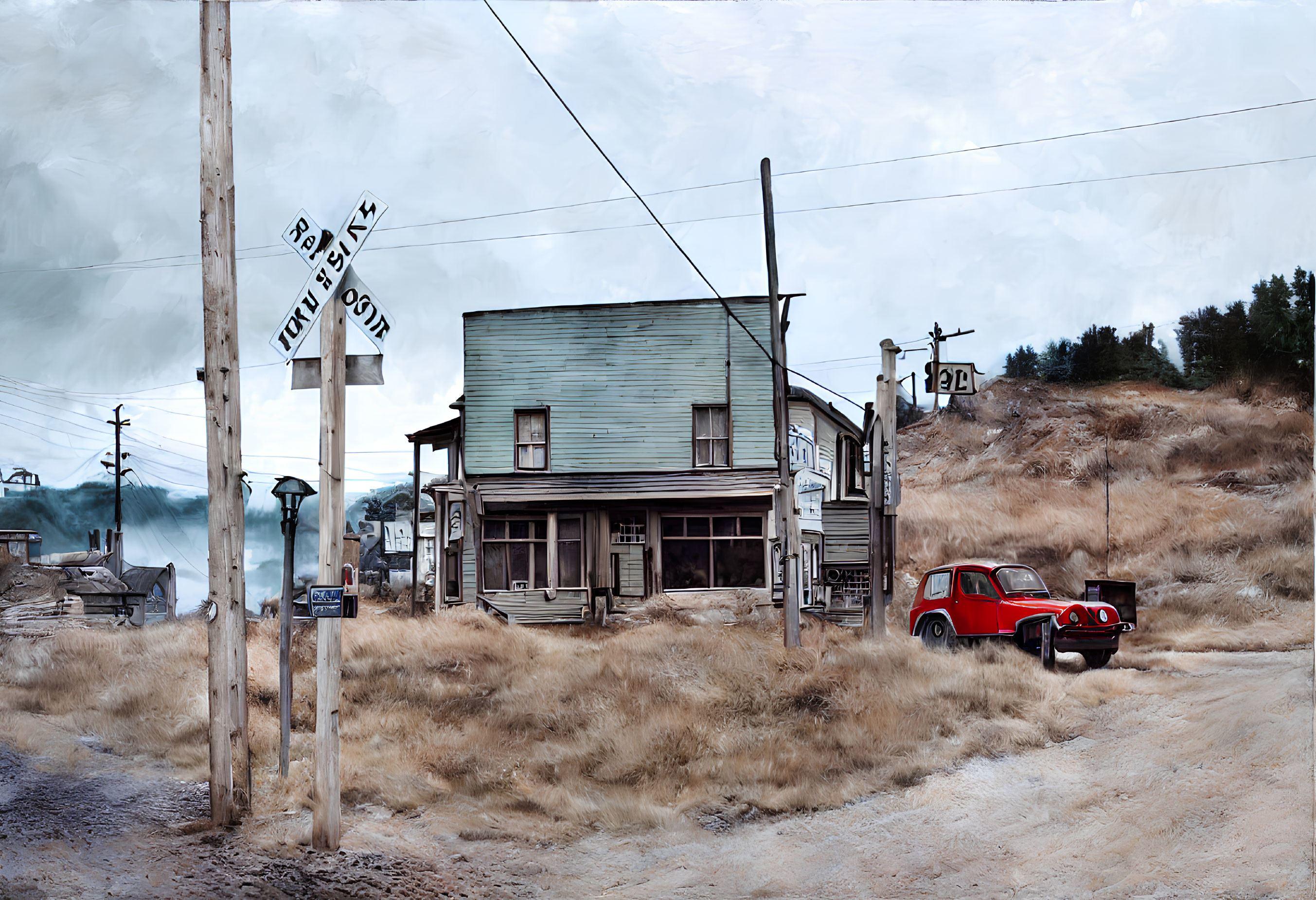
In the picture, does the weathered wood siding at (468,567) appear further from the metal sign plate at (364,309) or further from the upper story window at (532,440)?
the metal sign plate at (364,309)

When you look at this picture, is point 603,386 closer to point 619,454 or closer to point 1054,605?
point 619,454

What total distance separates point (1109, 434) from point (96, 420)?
263 inches

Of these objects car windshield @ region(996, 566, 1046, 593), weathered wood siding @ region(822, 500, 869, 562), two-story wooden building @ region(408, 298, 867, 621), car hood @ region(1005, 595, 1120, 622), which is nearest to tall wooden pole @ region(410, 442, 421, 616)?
two-story wooden building @ region(408, 298, 867, 621)

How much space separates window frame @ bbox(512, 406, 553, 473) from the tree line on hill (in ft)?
9.78

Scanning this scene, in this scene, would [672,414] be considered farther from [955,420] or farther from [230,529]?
[230,529]

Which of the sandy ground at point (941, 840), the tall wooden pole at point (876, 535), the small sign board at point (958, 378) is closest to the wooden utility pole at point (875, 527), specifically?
the tall wooden pole at point (876, 535)

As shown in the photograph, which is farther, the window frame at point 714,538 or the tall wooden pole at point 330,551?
the window frame at point 714,538

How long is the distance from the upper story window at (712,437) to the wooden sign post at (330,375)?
2111 mm

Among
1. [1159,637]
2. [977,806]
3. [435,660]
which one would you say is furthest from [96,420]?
[1159,637]

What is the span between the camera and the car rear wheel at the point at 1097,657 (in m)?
5.35

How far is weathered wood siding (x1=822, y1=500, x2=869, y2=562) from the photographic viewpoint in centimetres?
576

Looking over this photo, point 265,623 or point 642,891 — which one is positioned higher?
point 265,623

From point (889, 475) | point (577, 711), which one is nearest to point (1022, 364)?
point (889, 475)

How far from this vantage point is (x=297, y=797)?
5227 mm
